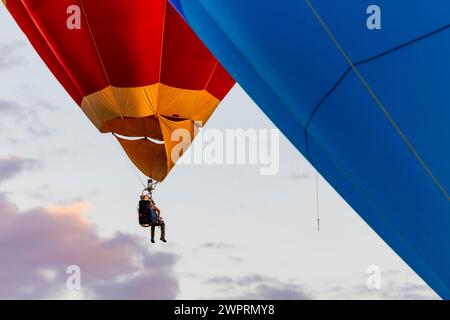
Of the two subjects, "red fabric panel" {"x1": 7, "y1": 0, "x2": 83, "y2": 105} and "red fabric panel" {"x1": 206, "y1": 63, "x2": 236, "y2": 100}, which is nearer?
"red fabric panel" {"x1": 7, "y1": 0, "x2": 83, "y2": 105}

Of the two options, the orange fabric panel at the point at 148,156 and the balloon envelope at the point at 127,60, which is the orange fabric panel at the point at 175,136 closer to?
the balloon envelope at the point at 127,60

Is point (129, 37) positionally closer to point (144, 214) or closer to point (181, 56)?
point (181, 56)

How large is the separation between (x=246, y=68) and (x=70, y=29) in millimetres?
6956

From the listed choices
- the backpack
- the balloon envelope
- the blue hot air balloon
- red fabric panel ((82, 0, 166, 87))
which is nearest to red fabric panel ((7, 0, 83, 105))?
the balloon envelope

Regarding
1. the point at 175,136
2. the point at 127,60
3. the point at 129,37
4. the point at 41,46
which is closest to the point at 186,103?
the point at 175,136

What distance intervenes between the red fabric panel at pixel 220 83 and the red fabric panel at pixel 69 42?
6.47ft

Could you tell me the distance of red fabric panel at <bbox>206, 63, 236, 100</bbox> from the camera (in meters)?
16.1

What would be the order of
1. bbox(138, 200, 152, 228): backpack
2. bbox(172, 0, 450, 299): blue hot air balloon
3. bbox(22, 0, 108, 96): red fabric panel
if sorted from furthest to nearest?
bbox(138, 200, 152, 228): backpack < bbox(22, 0, 108, 96): red fabric panel < bbox(172, 0, 450, 299): blue hot air balloon

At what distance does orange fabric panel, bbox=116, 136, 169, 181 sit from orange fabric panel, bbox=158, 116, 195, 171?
0.29 metres

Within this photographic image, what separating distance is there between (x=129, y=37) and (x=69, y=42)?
3.62 feet

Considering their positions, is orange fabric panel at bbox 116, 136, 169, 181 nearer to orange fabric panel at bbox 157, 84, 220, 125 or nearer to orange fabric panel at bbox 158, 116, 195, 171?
orange fabric panel at bbox 158, 116, 195, 171

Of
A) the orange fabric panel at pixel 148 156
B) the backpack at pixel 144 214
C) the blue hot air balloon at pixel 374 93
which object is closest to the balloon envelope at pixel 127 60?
the orange fabric panel at pixel 148 156

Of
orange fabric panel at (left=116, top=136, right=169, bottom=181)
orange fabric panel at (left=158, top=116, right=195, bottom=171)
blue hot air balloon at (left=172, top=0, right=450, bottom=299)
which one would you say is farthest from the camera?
orange fabric panel at (left=116, top=136, right=169, bottom=181)
